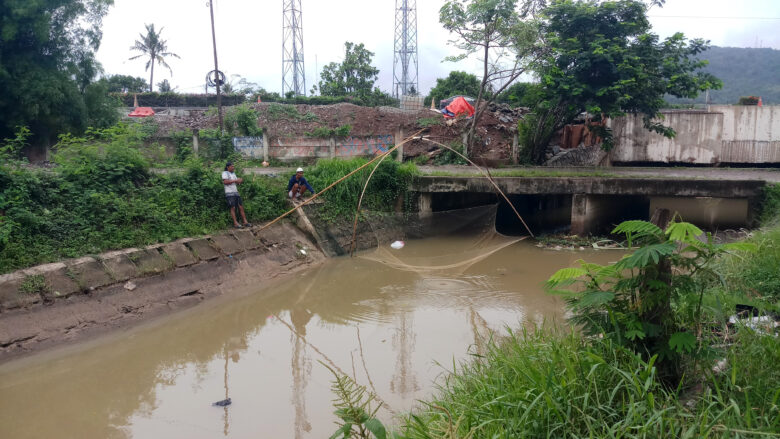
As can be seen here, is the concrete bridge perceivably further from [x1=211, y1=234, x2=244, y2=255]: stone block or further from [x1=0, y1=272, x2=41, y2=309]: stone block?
[x1=0, y1=272, x2=41, y2=309]: stone block

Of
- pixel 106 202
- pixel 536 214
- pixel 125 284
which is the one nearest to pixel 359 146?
pixel 536 214

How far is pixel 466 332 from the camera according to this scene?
232 inches

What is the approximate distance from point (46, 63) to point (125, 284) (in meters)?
10.5

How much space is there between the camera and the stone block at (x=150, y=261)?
697 centimetres

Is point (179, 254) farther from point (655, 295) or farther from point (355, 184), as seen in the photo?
point (655, 295)

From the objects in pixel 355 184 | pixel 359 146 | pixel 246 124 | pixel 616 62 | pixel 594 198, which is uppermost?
pixel 616 62

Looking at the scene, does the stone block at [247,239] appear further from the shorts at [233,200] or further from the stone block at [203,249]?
the stone block at [203,249]

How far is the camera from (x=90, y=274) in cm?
640

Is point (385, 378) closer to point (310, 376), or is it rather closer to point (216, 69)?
point (310, 376)

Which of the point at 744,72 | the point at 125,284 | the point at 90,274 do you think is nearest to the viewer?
the point at 90,274

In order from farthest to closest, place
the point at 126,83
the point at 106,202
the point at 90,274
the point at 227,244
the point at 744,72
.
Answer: the point at 744,72 → the point at 126,83 → the point at 227,244 → the point at 106,202 → the point at 90,274

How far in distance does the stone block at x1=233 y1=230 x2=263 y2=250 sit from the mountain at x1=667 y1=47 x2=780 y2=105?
48487mm

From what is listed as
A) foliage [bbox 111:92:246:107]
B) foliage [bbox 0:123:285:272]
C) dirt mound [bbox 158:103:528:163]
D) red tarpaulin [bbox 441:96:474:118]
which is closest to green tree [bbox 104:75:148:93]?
foliage [bbox 111:92:246:107]

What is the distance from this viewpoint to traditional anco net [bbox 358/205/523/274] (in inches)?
374
